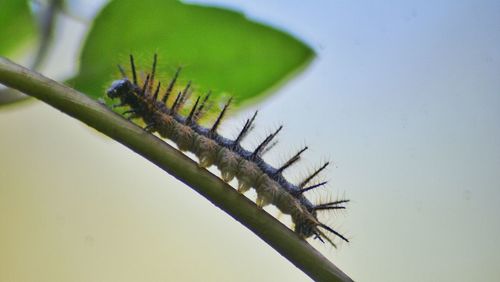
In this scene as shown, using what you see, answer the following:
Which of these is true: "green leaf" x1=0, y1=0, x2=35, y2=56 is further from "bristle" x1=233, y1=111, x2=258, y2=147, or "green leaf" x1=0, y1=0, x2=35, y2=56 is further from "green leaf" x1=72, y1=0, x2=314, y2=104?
"bristle" x1=233, y1=111, x2=258, y2=147

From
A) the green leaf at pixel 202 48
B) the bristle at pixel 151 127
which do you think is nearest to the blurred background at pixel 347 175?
the green leaf at pixel 202 48

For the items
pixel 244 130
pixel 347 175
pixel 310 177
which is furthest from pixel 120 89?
pixel 347 175

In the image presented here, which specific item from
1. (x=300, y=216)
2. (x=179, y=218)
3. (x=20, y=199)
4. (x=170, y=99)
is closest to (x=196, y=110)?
(x=170, y=99)

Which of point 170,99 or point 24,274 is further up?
point 170,99

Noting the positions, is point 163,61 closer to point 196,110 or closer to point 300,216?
point 196,110

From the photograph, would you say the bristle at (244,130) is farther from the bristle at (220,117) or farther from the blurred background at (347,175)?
the blurred background at (347,175)

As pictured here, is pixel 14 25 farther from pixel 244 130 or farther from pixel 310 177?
pixel 310 177
